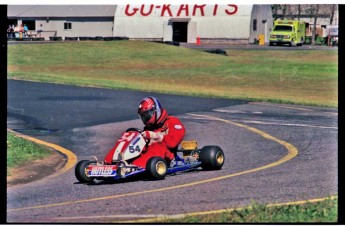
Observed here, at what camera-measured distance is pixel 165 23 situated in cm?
6247

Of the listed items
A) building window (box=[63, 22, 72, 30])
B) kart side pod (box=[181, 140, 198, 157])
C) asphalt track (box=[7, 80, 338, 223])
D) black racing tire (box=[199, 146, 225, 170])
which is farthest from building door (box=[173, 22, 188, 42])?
black racing tire (box=[199, 146, 225, 170])

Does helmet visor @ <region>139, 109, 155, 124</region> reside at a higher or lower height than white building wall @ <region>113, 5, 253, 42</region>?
lower

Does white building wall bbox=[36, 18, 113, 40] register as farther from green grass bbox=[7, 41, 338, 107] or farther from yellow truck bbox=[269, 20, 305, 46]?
yellow truck bbox=[269, 20, 305, 46]

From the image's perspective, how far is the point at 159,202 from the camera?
10992 millimetres

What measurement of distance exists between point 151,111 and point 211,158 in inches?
58.8

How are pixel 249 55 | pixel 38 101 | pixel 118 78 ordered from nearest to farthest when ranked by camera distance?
pixel 38 101, pixel 118 78, pixel 249 55

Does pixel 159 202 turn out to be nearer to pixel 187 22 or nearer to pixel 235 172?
pixel 235 172

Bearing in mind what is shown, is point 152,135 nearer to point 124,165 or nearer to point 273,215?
point 124,165

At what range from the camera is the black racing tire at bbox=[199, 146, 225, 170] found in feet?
45.3

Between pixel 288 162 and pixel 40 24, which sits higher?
pixel 40 24

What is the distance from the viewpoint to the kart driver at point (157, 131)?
1298cm

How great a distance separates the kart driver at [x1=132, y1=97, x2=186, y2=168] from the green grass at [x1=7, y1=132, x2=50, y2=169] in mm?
2869

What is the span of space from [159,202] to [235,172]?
118 inches

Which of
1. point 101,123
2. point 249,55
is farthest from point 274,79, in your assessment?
point 101,123
